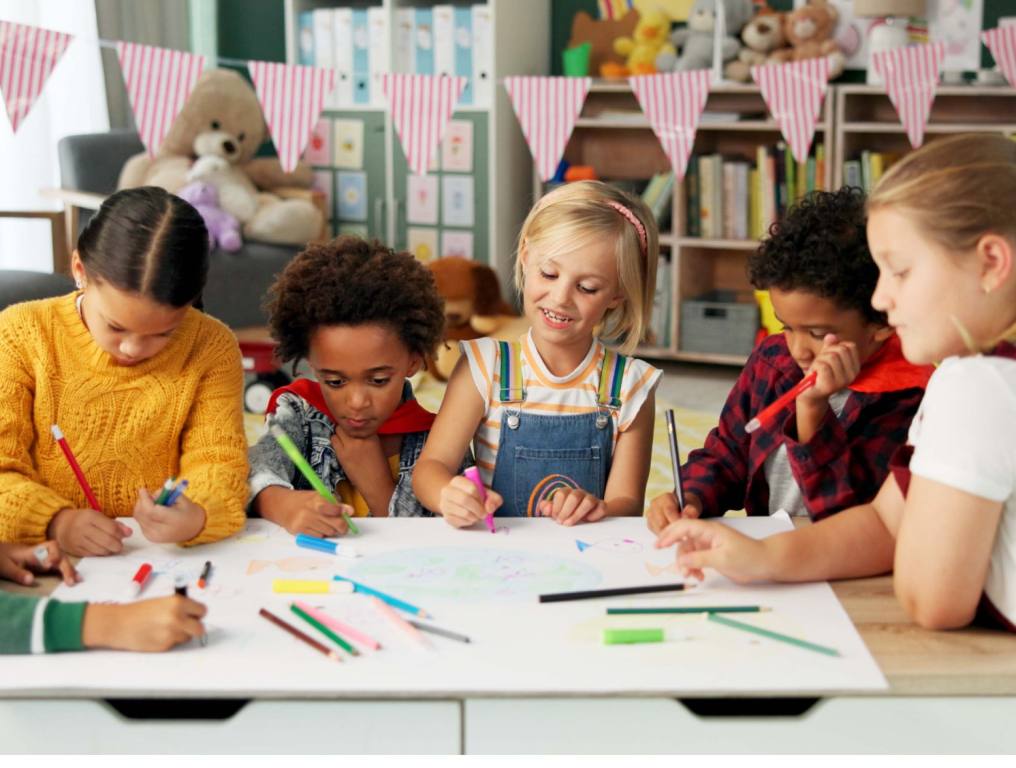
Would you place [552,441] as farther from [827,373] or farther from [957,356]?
[957,356]

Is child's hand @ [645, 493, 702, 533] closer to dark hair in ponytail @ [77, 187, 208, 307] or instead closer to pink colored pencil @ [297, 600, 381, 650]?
pink colored pencil @ [297, 600, 381, 650]

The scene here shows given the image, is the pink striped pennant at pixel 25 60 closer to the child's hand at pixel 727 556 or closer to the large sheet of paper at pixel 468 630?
the large sheet of paper at pixel 468 630

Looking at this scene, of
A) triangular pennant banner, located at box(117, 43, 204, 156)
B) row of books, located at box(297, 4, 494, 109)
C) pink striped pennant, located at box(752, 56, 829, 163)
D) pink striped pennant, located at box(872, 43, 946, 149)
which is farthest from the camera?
row of books, located at box(297, 4, 494, 109)

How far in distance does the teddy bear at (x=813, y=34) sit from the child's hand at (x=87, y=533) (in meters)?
3.51

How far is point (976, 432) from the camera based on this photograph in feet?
3.22

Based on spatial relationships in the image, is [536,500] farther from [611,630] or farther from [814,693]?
[814,693]

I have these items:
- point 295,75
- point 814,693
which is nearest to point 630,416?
point 814,693

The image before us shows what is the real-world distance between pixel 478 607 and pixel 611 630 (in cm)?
13

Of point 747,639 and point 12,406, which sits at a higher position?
point 12,406

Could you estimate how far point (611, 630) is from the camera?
102cm

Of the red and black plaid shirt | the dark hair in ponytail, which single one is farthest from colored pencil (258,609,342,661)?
the red and black plaid shirt

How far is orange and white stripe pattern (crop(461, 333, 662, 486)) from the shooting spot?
1.58 meters

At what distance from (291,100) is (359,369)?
1.52m

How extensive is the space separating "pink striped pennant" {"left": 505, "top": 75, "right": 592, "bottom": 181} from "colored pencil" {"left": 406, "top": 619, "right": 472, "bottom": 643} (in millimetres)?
2029
